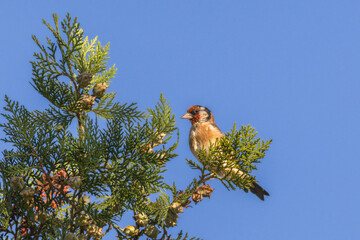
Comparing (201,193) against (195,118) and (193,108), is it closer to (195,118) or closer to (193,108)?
(195,118)

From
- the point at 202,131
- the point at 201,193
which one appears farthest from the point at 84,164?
the point at 202,131

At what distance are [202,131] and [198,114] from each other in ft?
1.49

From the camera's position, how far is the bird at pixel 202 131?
626 centimetres

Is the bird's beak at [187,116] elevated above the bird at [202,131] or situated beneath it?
Answer: elevated above

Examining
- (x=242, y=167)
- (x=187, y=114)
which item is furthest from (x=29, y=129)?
(x=187, y=114)

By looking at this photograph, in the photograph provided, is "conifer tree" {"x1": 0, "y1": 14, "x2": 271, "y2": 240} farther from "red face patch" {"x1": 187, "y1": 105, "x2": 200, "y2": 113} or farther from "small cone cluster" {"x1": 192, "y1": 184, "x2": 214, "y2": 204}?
"red face patch" {"x1": 187, "y1": 105, "x2": 200, "y2": 113}

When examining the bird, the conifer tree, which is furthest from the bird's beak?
the conifer tree

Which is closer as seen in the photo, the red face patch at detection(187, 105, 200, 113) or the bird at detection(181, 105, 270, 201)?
the bird at detection(181, 105, 270, 201)

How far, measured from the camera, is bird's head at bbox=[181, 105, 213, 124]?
6.72 metres

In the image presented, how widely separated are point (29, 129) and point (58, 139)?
0.76 ft

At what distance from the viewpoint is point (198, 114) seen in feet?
22.2

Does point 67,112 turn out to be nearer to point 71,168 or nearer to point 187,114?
point 71,168

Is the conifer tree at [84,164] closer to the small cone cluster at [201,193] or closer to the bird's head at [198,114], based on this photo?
the small cone cluster at [201,193]

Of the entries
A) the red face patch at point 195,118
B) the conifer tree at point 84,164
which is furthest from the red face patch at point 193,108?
the conifer tree at point 84,164
